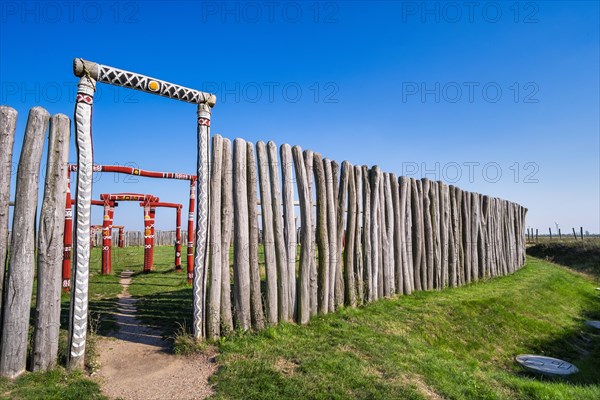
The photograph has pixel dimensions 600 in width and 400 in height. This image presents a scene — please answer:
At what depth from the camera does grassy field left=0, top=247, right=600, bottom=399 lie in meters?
3.99

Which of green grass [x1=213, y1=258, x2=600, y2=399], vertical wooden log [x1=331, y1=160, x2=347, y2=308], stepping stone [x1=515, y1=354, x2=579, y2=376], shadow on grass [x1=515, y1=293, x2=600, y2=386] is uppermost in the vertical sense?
vertical wooden log [x1=331, y1=160, x2=347, y2=308]

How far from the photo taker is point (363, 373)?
4.32m

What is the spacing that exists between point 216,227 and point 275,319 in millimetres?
1641

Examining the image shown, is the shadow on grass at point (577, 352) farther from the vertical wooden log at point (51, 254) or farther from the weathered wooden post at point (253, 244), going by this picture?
the vertical wooden log at point (51, 254)

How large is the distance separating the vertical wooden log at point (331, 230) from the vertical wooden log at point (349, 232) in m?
0.33

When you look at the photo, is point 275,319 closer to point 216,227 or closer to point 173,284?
point 216,227

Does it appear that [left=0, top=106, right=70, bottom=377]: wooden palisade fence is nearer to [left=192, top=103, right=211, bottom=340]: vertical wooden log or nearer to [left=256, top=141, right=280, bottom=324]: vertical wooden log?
[left=192, top=103, right=211, bottom=340]: vertical wooden log

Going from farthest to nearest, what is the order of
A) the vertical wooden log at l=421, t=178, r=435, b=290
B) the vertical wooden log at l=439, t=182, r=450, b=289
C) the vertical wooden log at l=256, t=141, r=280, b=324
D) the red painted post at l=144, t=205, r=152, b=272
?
the red painted post at l=144, t=205, r=152, b=272 → the vertical wooden log at l=439, t=182, r=450, b=289 → the vertical wooden log at l=421, t=178, r=435, b=290 → the vertical wooden log at l=256, t=141, r=280, b=324

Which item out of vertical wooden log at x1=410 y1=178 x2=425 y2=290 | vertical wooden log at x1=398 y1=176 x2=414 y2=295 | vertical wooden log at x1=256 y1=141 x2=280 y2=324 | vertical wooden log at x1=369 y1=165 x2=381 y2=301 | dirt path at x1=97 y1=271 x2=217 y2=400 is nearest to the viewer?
dirt path at x1=97 y1=271 x2=217 y2=400

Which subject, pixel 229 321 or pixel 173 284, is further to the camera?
pixel 173 284

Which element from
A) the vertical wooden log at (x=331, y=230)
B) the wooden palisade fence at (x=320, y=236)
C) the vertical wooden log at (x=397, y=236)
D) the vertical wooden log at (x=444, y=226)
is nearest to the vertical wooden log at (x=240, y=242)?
the wooden palisade fence at (x=320, y=236)

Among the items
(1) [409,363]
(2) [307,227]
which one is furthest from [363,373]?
(2) [307,227]

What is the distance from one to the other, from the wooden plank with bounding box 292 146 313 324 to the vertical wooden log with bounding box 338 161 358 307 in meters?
0.88

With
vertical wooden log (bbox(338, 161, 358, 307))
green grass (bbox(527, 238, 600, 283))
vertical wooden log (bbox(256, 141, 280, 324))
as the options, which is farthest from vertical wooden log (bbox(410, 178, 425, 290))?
green grass (bbox(527, 238, 600, 283))
